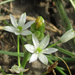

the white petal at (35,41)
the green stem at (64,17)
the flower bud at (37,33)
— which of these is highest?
the green stem at (64,17)

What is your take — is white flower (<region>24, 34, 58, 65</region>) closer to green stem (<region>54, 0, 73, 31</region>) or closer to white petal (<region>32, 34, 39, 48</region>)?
white petal (<region>32, 34, 39, 48</region>)

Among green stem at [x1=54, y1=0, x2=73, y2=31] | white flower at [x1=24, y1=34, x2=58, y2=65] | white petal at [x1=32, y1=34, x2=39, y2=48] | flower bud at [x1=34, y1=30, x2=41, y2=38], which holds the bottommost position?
white flower at [x1=24, y1=34, x2=58, y2=65]

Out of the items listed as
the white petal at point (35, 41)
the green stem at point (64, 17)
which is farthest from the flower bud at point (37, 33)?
the green stem at point (64, 17)

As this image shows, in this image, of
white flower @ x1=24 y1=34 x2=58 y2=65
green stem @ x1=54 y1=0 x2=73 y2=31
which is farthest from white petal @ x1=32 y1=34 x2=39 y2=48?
green stem @ x1=54 y1=0 x2=73 y2=31

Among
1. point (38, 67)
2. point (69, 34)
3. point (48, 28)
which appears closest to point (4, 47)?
point (38, 67)

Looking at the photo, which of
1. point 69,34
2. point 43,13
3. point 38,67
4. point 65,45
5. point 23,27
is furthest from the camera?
point 43,13

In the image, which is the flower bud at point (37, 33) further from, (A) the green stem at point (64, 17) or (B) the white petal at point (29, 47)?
(A) the green stem at point (64, 17)

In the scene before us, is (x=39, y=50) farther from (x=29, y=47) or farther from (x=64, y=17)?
(x=64, y=17)

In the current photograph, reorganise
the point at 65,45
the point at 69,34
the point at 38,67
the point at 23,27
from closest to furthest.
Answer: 1. the point at 69,34
2. the point at 23,27
3. the point at 38,67
4. the point at 65,45

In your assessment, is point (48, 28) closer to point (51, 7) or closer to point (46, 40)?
point (51, 7)

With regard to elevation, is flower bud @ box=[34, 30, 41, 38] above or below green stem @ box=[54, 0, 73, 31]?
below

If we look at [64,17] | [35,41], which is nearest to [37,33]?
[35,41]
